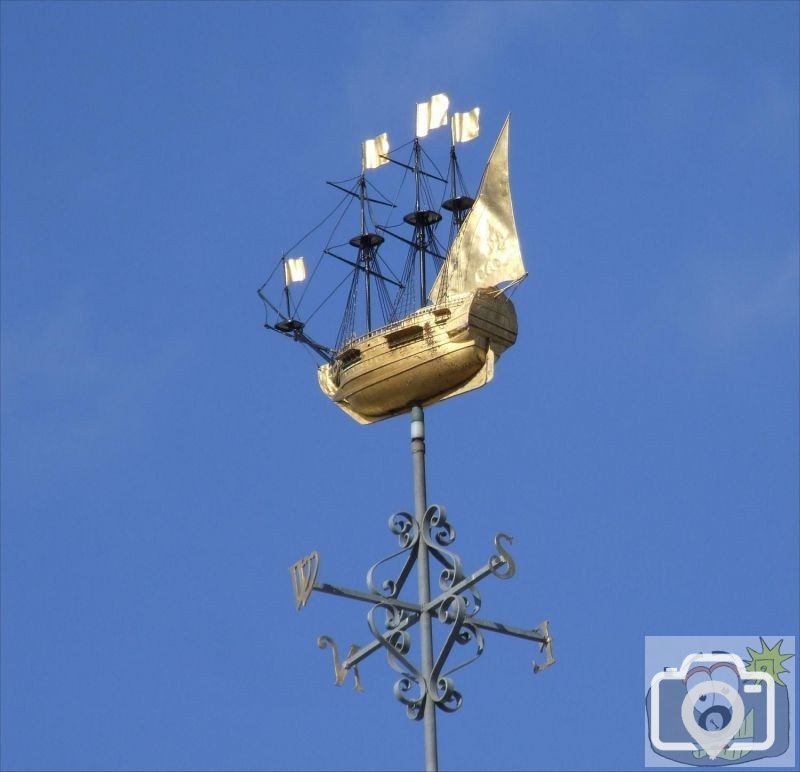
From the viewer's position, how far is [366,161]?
27.9 metres

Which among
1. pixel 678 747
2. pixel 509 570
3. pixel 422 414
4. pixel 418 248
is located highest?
pixel 418 248

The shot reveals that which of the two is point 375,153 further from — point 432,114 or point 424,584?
point 424,584

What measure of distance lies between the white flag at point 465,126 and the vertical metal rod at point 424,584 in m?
3.90

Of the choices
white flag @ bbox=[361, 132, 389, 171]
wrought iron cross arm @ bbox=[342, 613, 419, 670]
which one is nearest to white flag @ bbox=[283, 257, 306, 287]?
white flag @ bbox=[361, 132, 389, 171]

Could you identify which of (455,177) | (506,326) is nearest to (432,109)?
(455,177)

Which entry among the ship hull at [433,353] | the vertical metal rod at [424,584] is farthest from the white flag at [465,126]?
the vertical metal rod at [424,584]

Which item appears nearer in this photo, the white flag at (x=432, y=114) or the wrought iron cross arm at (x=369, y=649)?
the wrought iron cross arm at (x=369, y=649)

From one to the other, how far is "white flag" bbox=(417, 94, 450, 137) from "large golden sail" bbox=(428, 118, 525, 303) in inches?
30.7

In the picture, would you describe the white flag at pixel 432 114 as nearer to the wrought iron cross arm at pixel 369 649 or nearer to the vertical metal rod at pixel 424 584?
the vertical metal rod at pixel 424 584

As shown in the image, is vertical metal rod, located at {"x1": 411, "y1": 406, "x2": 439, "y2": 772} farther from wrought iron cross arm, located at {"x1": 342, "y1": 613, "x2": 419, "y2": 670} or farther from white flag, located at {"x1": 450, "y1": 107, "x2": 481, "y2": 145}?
white flag, located at {"x1": 450, "y1": 107, "x2": 481, "y2": 145}

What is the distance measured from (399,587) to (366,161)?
6153mm

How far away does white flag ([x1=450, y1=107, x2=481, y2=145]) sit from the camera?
27.5 m

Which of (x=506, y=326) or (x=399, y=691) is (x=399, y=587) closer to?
(x=399, y=691)

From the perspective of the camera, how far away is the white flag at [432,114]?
2728 centimetres
